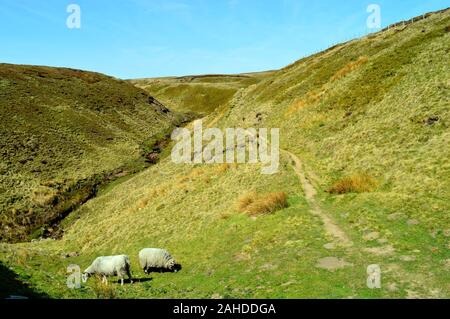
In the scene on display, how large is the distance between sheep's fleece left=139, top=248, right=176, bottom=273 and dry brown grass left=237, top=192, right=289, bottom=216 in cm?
695

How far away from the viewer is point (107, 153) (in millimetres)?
70312

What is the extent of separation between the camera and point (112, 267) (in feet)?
73.4

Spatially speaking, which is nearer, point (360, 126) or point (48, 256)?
point (48, 256)

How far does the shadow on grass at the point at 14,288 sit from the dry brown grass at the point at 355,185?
1940 cm

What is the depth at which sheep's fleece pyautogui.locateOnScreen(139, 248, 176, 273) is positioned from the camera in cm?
Result: 2348

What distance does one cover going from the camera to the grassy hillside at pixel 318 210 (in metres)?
17.5

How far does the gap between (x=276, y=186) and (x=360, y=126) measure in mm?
13033

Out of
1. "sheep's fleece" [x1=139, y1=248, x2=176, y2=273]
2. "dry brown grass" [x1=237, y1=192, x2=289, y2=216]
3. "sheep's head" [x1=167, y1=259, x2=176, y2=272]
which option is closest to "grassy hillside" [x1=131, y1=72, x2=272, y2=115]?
"dry brown grass" [x1=237, y1=192, x2=289, y2=216]

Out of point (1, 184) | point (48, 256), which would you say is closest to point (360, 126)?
point (48, 256)

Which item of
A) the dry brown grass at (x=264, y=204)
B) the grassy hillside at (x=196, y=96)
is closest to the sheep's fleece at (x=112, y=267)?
the dry brown grass at (x=264, y=204)

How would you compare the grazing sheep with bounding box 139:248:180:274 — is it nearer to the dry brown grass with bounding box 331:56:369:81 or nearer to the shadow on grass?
the shadow on grass

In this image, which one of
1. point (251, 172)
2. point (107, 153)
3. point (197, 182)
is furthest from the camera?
point (107, 153)

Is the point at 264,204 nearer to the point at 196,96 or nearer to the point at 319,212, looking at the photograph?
the point at 319,212

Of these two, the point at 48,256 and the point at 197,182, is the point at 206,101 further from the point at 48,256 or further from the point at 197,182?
the point at 48,256
